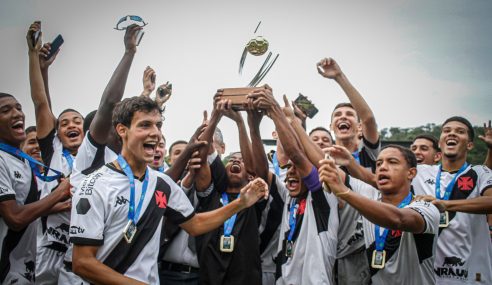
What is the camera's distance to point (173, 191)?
4.41 m

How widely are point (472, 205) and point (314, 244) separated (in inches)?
84.0

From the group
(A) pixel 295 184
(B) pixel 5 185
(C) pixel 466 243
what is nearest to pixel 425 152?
(C) pixel 466 243

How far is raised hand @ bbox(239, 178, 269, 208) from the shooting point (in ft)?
15.4

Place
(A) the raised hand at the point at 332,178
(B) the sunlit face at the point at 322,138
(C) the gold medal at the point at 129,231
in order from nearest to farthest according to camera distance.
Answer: (C) the gold medal at the point at 129,231 → (A) the raised hand at the point at 332,178 → (B) the sunlit face at the point at 322,138

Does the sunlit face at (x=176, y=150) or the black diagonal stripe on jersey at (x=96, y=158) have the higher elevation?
the sunlit face at (x=176, y=150)

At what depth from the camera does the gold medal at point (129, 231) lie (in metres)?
3.71

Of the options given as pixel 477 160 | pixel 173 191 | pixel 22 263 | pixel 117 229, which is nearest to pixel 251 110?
pixel 173 191

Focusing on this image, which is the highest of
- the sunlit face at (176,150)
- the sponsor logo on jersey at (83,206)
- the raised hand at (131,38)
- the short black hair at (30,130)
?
the raised hand at (131,38)

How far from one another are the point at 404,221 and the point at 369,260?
0.92 meters

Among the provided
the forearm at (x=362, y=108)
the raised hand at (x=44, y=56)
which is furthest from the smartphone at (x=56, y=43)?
the forearm at (x=362, y=108)

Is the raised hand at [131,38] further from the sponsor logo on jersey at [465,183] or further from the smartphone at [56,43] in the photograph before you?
the sponsor logo on jersey at [465,183]

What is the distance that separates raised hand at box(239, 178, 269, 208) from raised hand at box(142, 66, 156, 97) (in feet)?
7.06

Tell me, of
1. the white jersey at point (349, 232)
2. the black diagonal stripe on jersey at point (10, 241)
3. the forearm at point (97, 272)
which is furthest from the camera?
the white jersey at point (349, 232)

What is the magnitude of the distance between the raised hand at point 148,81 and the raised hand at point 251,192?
2152mm
